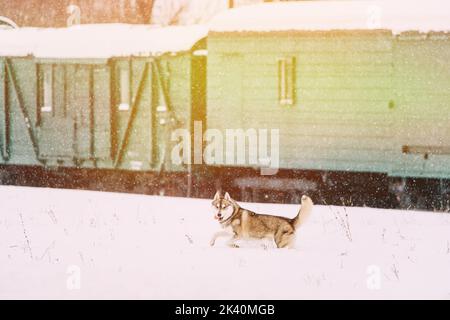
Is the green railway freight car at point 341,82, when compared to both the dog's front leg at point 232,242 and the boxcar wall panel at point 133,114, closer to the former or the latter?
the boxcar wall panel at point 133,114

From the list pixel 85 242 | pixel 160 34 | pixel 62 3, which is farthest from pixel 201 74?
pixel 62 3

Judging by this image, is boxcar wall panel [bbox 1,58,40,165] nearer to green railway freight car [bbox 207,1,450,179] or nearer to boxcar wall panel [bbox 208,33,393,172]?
green railway freight car [bbox 207,1,450,179]

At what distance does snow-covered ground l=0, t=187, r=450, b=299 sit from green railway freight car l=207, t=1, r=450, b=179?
1.86 m

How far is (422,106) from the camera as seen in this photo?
532 inches

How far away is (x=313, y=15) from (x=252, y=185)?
332 cm

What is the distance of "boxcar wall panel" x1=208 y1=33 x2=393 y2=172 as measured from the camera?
13.8 metres

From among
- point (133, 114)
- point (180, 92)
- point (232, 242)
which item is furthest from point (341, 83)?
point (232, 242)

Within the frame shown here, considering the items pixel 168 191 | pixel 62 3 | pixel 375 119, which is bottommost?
pixel 168 191

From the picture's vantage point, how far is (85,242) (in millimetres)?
9484

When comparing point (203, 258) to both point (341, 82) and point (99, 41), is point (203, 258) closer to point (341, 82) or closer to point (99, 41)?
point (341, 82)

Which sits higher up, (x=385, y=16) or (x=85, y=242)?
(x=385, y=16)

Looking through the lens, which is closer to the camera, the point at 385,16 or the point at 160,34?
the point at 385,16
